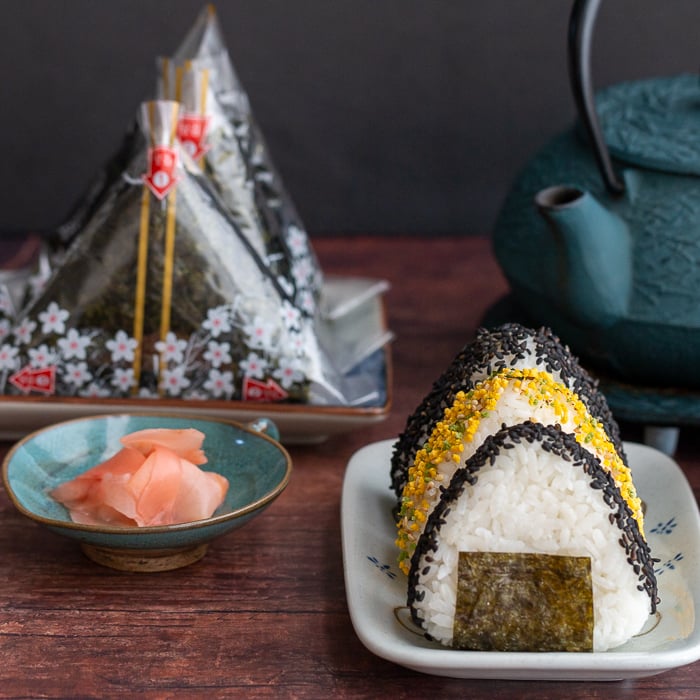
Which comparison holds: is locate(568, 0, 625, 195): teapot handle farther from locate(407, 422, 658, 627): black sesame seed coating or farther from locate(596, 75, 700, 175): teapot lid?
locate(407, 422, 658, 627): black sesame seed coating

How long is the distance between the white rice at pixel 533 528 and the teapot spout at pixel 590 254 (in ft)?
1.00

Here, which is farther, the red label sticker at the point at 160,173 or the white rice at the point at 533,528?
the red label sticker at the point at 160,173

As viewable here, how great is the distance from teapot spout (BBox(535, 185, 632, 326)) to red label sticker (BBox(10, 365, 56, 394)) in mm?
446

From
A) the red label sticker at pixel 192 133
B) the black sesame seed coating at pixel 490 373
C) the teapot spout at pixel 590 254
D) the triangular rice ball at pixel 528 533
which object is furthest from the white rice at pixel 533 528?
the red label sticker at pixel 192 133

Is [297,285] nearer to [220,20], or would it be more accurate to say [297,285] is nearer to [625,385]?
[625,385]

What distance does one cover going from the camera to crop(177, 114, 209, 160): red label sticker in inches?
40.0

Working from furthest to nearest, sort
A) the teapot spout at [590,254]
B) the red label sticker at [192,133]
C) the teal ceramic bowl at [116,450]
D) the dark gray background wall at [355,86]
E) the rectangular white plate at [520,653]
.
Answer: the dark gray background wall at [355,86]
the red label sticker at [192,133]
the teapot spout at [590,254]
the teal ceramic bowl at [116,450]
the rectangular white plate at [520,653]

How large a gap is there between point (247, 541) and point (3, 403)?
10.1 inches

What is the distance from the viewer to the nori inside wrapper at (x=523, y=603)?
23.5 inches

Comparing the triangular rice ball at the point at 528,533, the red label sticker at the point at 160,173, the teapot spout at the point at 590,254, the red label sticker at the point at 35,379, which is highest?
the red label sticker at the point at 160,173

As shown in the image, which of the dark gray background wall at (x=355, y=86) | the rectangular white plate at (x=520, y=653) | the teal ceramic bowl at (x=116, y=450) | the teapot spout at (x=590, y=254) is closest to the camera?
the rectangular white plate at (x=520, y=653)

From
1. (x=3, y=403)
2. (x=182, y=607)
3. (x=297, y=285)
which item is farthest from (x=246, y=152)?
(x=182, y=607)

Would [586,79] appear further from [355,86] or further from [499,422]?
[355,86]

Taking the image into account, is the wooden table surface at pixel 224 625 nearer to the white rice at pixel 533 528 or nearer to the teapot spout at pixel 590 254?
the white rice at pixel 533 528
